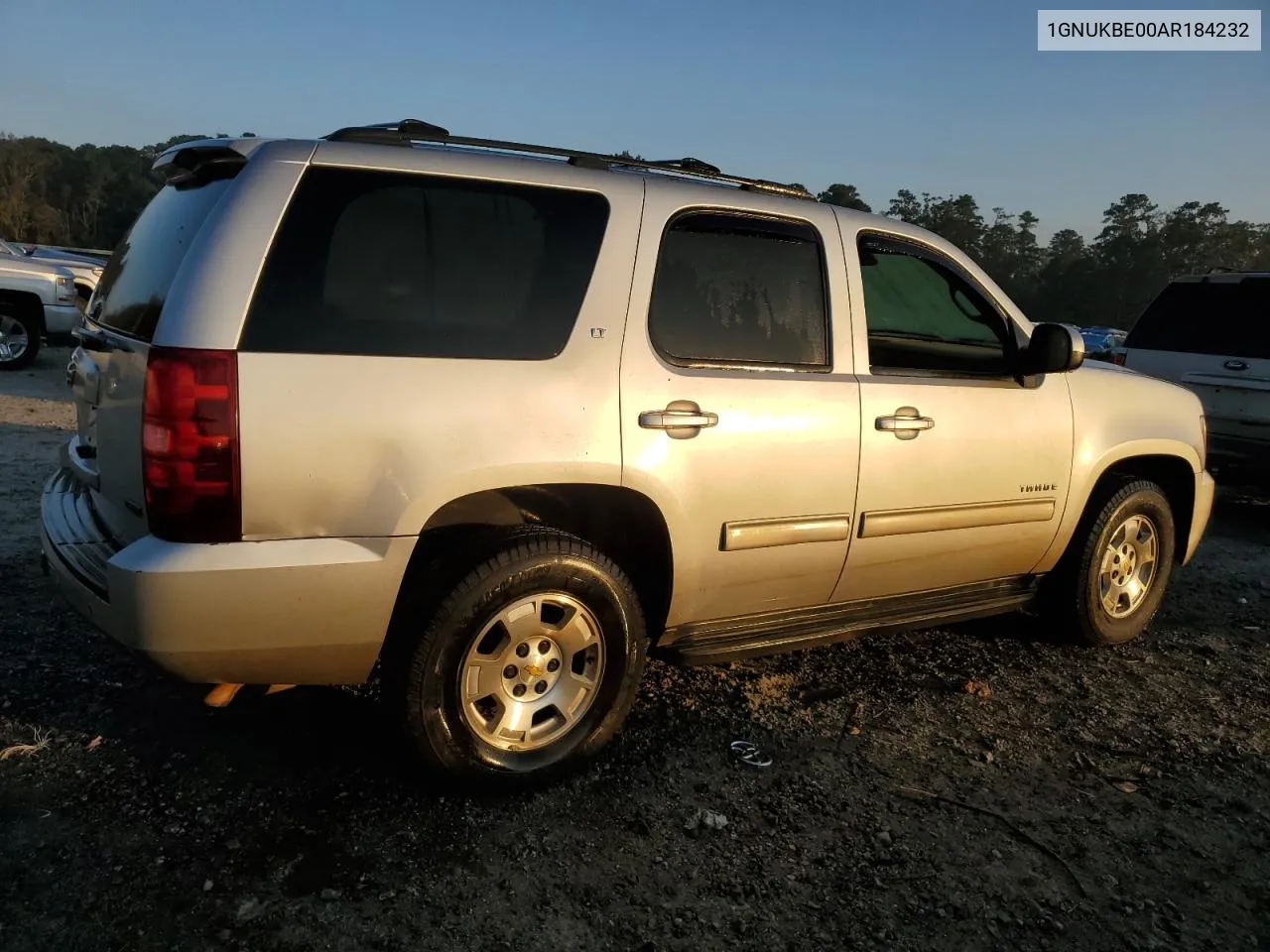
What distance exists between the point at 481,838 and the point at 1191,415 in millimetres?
3910

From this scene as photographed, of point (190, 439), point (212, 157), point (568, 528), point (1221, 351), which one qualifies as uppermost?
point (212, 157)

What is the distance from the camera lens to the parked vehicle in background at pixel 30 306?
35.7ft

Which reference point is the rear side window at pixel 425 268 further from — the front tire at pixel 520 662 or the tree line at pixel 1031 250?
the tree line at pixel 1031 250

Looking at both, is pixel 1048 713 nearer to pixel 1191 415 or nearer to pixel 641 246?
pixel 1191 415

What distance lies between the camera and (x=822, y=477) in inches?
131

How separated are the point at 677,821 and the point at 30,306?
11.7 m

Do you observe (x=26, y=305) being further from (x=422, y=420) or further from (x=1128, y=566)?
(x=1128, y=566)

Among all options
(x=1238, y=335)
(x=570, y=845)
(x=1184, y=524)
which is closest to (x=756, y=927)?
(x=570, y=845)

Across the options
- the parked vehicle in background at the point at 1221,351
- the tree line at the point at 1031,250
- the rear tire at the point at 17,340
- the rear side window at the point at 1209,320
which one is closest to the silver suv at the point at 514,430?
the parked vehicle in background at the point at 1221,351

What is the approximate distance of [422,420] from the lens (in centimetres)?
257

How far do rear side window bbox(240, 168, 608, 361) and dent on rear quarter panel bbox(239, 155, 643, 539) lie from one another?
47 mm

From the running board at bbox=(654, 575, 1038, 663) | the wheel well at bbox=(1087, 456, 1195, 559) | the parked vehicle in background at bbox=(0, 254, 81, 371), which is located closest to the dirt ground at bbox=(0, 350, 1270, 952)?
the running board at bbox=(654, 575, 1038, 663)

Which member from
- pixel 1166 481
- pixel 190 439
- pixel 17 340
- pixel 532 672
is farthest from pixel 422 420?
pixel 17 340

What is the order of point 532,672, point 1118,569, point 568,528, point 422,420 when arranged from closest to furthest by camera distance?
point 422,420, point 532,672, point 568,528, point 1118,569
